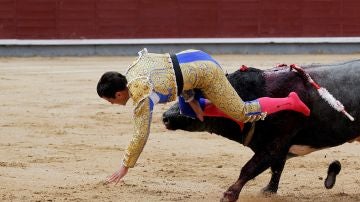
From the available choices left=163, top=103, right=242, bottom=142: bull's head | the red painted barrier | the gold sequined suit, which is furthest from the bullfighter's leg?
the red painted barrier

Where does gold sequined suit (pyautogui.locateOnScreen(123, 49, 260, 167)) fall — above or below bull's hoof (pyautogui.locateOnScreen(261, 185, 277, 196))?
above

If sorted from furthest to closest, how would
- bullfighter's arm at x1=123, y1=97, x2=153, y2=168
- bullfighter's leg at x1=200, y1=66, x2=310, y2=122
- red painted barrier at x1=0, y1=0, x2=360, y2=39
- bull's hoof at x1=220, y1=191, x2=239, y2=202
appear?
red painted barrier at x1=0, y1=0, x2=360, y2=39
bull's hoof at x1=220, y1=191, x2=239, y2=202
bullfighter's leg at x1=200, y1=66, x2=310, y2=122
bullfighter's arm at x1=123, y1=97, x2=153, y2=168

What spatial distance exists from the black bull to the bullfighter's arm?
0.56 metres

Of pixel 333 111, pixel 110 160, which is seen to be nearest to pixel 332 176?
pixel 333 111

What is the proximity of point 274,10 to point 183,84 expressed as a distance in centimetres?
1051

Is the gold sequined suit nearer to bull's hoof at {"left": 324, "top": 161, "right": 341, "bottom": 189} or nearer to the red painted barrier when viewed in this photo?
bull's hoof at {"left": 324, "top": 161, "right": 341, "bottom": 189}

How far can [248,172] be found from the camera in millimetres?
4402

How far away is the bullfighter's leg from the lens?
415 cm

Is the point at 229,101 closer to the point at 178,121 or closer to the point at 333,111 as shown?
the point at 178,121

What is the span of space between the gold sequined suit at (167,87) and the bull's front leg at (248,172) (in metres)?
0.29

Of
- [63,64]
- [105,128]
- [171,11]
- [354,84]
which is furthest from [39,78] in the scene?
[354,84]

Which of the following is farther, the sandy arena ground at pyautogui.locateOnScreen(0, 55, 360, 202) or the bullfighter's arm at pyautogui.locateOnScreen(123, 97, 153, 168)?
the sandy arena ground at pyautogui.locateOnScreen(0, 55, 360, 202)

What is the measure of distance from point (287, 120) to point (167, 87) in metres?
0.75

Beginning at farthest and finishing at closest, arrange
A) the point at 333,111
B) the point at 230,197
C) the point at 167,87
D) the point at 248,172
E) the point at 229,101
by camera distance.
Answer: the point at 333,111 → the point at 248,172 → the point at 230,197 → the point at 229,101 → the point at 167,87
